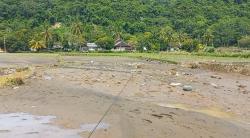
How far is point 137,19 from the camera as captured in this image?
15588 centimetres

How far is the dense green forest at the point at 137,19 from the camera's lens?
13225 cm

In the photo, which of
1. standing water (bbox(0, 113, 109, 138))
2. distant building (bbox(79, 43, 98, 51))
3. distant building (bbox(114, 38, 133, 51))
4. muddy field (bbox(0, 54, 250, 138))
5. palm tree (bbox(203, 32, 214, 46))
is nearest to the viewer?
standing water (bbox(0, 113, 109, 138))

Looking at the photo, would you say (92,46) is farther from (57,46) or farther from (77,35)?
(57,46)

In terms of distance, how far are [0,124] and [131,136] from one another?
13.1 ft

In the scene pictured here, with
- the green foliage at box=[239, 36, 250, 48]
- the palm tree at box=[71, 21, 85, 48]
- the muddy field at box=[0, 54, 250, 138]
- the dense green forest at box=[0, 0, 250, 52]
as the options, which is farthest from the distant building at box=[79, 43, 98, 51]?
the muddy field at box=[0, 54, 250, 138]

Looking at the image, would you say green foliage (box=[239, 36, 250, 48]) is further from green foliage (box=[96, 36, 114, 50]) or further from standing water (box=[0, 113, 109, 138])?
standing water (box=[0, 113, 109, 138])

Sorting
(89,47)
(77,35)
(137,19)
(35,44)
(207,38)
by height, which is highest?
(137,19)

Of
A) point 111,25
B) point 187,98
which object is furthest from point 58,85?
point 111,25

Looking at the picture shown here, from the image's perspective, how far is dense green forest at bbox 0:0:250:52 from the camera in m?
132

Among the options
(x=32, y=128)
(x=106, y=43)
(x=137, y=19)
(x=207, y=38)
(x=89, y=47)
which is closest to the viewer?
(x=32, y=128)

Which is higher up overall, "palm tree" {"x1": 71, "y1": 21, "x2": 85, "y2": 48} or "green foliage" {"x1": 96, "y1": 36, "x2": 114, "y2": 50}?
"palm tree" {"x1": 71, "y1": 21, "x2": 85, "y2": 48}

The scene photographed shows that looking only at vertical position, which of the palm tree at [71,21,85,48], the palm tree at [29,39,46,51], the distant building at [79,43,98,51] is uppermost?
the palm tree at [71,21,85,48]

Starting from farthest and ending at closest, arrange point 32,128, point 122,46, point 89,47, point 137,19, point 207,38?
point 137,19 → point 207,38 → point 89,47 → point 122,46 → point 32,128

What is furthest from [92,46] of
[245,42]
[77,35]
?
[245,42]
